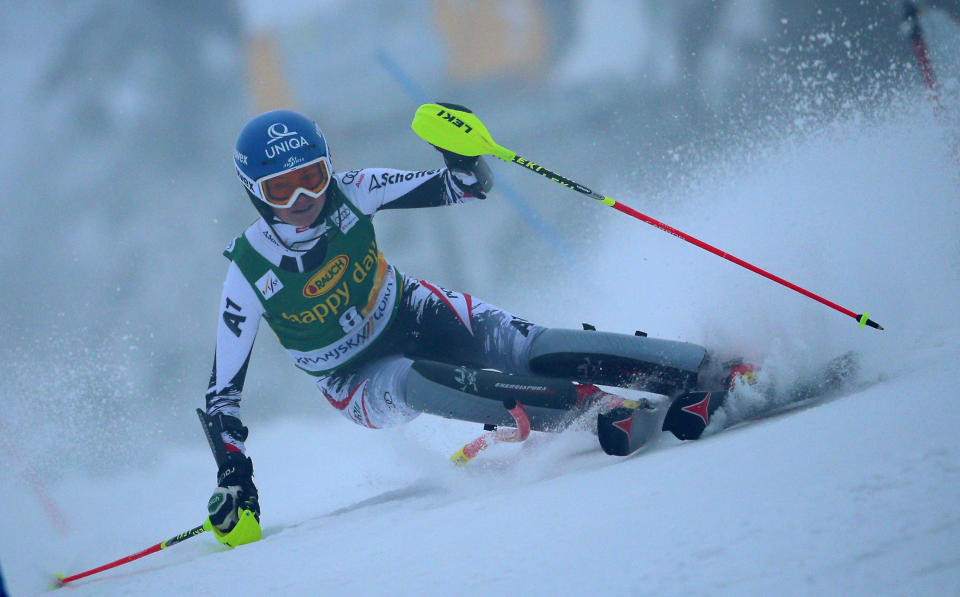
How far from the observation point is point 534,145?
6566 millimetres

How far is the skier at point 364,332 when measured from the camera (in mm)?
3068

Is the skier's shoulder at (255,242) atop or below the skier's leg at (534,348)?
atop

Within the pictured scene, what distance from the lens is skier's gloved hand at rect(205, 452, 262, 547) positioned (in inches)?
120

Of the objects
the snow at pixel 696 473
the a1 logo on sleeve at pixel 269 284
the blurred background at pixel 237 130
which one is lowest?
the snow at pixel 696 473

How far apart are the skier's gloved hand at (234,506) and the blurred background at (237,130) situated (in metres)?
3.32

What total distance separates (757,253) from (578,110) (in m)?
2.66

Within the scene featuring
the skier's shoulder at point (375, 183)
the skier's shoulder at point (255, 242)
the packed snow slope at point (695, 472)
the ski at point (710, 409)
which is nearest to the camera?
the packed snow slope at point (695, 472)

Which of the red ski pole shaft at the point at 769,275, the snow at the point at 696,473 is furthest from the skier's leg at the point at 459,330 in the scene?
the red ski pole shaft at the point at 769,275

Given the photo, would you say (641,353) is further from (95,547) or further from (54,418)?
(54,418)

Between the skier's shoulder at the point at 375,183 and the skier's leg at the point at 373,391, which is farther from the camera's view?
the skier's shoulder at the point at 375,183

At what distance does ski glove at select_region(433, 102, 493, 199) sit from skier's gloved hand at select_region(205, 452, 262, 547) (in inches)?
57.8

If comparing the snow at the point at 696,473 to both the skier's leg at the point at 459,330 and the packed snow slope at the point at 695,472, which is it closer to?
the packed snow slope at the point at 695,472

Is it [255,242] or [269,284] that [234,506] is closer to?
[269,284]

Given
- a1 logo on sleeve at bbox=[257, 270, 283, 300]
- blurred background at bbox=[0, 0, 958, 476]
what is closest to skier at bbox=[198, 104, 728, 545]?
a1 logo on sleeve at bbox=[257, 270, 283, 300]
